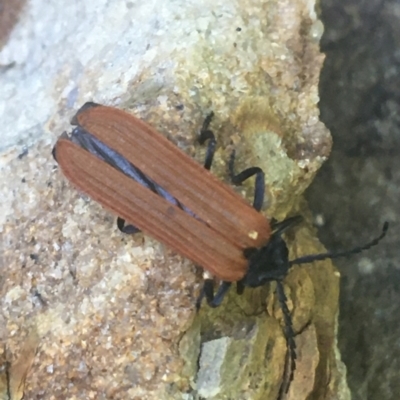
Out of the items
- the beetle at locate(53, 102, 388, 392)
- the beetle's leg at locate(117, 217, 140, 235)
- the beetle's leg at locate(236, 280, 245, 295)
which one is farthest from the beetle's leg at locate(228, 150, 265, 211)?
the beetle's leg at locate(117, 217, 140, 235)

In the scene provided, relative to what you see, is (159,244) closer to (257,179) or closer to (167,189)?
(167,189)

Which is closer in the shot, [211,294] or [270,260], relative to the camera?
[211,294]

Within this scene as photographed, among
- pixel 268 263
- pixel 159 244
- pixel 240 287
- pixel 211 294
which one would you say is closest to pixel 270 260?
pixel 268 263

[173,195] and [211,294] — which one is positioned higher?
[173,195]

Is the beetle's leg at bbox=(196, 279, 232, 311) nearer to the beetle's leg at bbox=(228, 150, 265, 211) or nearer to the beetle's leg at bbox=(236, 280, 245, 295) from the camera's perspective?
the beetle's leg at bbox=(236, 280, 245, 295)

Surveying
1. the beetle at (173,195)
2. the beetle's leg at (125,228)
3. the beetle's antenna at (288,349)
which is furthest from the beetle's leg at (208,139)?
the beetle's antenna at (288,349)

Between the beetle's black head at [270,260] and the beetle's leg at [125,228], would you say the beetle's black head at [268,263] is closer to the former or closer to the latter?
the beetle's black head at [270,260]

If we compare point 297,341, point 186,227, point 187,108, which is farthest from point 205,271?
point 187,108

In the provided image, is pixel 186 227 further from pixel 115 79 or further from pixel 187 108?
pixel 115 79
